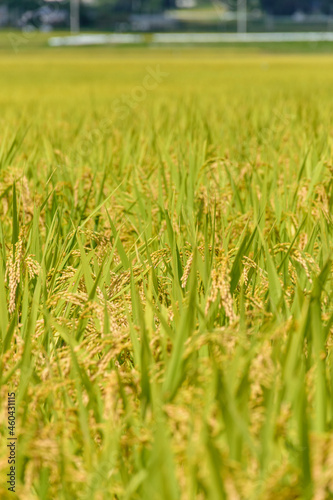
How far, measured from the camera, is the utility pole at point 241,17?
2684 inches

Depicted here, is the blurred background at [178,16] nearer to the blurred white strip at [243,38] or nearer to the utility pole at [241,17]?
the utility pole at [241,17]

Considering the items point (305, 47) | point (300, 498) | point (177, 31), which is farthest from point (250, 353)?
point (177, 31)

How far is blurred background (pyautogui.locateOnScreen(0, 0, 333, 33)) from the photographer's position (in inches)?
2488

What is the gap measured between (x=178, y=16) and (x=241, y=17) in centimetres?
1497

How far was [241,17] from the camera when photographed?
7500 cm

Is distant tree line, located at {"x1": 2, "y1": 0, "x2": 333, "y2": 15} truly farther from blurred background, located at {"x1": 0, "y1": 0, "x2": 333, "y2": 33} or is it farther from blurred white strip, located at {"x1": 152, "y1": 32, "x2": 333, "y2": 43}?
blurred white strip, located at {"x1": 152, "y1": 32, "x2": 333, "y2": 43}

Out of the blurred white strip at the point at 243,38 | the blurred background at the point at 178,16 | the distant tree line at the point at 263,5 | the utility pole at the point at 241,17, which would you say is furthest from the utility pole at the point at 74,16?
the utility pole at the point at 241,17

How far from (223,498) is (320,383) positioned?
26 centimetres

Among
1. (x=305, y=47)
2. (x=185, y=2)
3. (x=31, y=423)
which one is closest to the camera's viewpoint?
(x=31, y=423)

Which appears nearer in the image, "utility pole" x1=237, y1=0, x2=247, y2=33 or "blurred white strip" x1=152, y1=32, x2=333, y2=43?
"blurred white strip" x1=152, y1=32, x2=333, y2=43

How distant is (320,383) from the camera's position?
3.03ft

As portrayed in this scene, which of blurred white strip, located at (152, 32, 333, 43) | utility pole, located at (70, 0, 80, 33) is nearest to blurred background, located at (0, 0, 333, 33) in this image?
utility pole, located at (70, 0, 80, 33)

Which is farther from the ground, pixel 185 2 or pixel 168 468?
pixel 185 2

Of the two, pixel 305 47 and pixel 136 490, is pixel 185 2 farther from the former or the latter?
pixel 136 490
